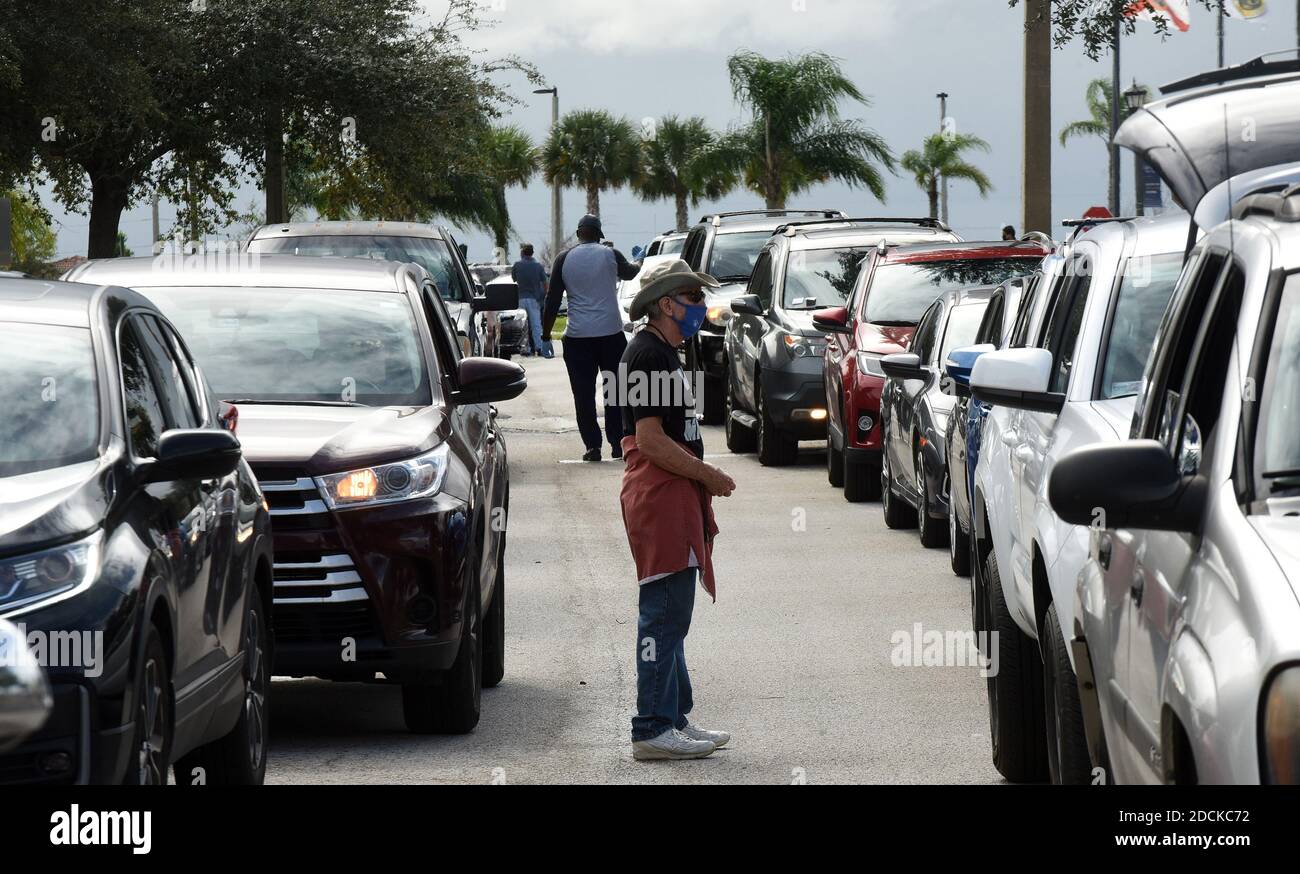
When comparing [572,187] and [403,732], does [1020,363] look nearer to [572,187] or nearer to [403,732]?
[403,732]

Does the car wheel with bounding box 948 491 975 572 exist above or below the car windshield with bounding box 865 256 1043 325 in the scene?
below

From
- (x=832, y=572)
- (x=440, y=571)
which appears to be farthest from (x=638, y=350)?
(x=832, y=572)

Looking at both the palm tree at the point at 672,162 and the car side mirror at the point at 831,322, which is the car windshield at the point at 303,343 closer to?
the car side mirror at the point at 831,322

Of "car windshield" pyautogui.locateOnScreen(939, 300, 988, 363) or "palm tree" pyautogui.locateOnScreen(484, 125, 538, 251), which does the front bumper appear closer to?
"car windshield" pyautogui.locateOnScreen(939, 300, 988, 363)

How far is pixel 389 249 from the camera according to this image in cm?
1777

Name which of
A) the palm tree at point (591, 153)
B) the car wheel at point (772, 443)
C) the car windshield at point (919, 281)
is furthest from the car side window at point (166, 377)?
the palm tree at point (591, 153)

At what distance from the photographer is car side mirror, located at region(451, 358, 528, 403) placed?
8.67 metres

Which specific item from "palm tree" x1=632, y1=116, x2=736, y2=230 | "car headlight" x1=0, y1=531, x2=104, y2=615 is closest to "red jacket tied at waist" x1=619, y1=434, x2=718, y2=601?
"car headlight" x1=0, y1=531, x2=104, y2=615

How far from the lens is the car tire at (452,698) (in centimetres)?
802

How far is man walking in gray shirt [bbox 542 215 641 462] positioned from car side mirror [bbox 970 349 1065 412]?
12.3 m

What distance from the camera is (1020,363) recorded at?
6418 millimetres

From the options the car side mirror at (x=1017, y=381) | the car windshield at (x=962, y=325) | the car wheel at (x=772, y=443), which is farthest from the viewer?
the car wheel at (x=772, y=443)

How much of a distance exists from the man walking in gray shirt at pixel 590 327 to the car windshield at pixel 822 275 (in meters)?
1.46
